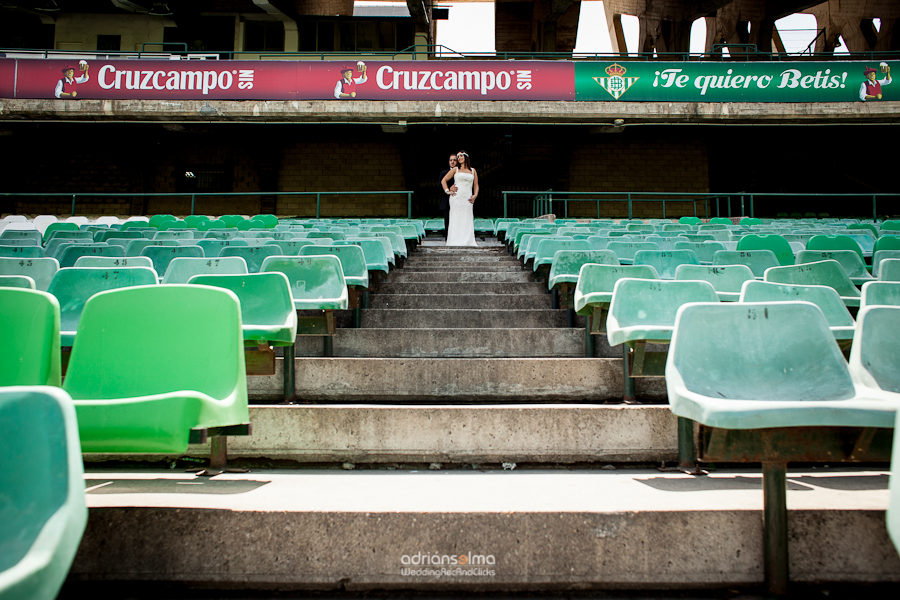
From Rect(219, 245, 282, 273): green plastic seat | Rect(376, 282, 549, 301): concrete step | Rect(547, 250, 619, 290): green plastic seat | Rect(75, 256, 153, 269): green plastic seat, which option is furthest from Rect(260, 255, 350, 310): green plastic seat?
Rect(547, 250, 619, 290): green plastic seat

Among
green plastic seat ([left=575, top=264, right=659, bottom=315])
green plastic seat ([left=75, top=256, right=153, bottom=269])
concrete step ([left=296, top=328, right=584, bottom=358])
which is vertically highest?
green plastic seat ([left=75, top=256, right=153, bottom=269])

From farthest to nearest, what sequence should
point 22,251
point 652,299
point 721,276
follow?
point 22,251 < point 721,276 < point 652,299


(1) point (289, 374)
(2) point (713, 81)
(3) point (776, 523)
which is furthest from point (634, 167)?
(3) point (776, 523)

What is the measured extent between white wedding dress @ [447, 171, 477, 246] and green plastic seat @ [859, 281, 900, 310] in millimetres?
5430

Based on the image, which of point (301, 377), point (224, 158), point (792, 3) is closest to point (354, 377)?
point (301, 377)

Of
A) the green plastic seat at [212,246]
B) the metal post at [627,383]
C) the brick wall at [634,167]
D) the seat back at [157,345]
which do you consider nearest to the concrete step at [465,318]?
the metal post at [627,383]

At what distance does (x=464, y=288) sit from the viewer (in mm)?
4055

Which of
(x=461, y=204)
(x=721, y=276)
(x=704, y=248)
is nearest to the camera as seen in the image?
(x=721, y=276)

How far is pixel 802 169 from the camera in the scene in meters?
15.0

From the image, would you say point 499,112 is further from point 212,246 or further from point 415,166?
point 212,246

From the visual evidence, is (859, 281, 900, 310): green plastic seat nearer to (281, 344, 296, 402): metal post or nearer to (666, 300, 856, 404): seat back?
(666, 300, 856, 404): seat back

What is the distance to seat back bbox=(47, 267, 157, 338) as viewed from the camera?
225cm

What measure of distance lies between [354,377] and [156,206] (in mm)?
14463

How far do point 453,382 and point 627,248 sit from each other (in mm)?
2671
